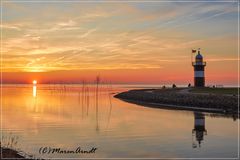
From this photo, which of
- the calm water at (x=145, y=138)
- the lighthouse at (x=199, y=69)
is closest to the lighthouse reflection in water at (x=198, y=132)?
the calm water at (x=145, y=138)

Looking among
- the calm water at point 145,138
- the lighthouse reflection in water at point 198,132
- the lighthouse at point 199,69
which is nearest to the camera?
the calm water at point 145,138

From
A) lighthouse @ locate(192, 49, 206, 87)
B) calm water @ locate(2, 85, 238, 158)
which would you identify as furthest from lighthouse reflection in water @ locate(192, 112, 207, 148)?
lighthouse @ locate(192, 49, 206, 87)

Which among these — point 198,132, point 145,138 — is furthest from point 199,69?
point 145,138

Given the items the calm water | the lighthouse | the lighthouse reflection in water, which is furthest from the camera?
the lighthouse

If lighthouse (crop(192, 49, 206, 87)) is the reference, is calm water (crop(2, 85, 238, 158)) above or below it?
below

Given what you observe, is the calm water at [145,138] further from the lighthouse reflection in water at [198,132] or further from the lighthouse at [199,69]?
the lighthouse at [199,69]

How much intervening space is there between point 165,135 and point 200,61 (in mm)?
46330

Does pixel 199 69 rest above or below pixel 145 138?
above

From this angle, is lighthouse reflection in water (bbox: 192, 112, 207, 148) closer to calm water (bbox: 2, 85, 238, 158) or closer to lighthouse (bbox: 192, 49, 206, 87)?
calm water (bbox: 2, 85, 238, 158)

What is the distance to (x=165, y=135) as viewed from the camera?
79.9 ft

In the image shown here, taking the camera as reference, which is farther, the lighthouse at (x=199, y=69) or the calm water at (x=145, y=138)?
the lighthouse at (x=199, y=69)

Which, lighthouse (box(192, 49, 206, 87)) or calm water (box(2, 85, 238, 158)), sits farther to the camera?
lighthouse (box(192, 49, 206, 87))

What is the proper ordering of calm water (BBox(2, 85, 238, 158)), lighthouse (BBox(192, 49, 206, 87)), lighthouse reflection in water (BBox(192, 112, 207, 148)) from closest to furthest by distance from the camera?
calm water (BBox(2, 85, 238, 158)) < lighthouse reflection in water (BBox(192, 112, 207, 148)) < lighthouse (BBox(192, 49, 206, 87))

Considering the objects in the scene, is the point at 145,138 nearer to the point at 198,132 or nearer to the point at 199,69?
the point at 198,132
